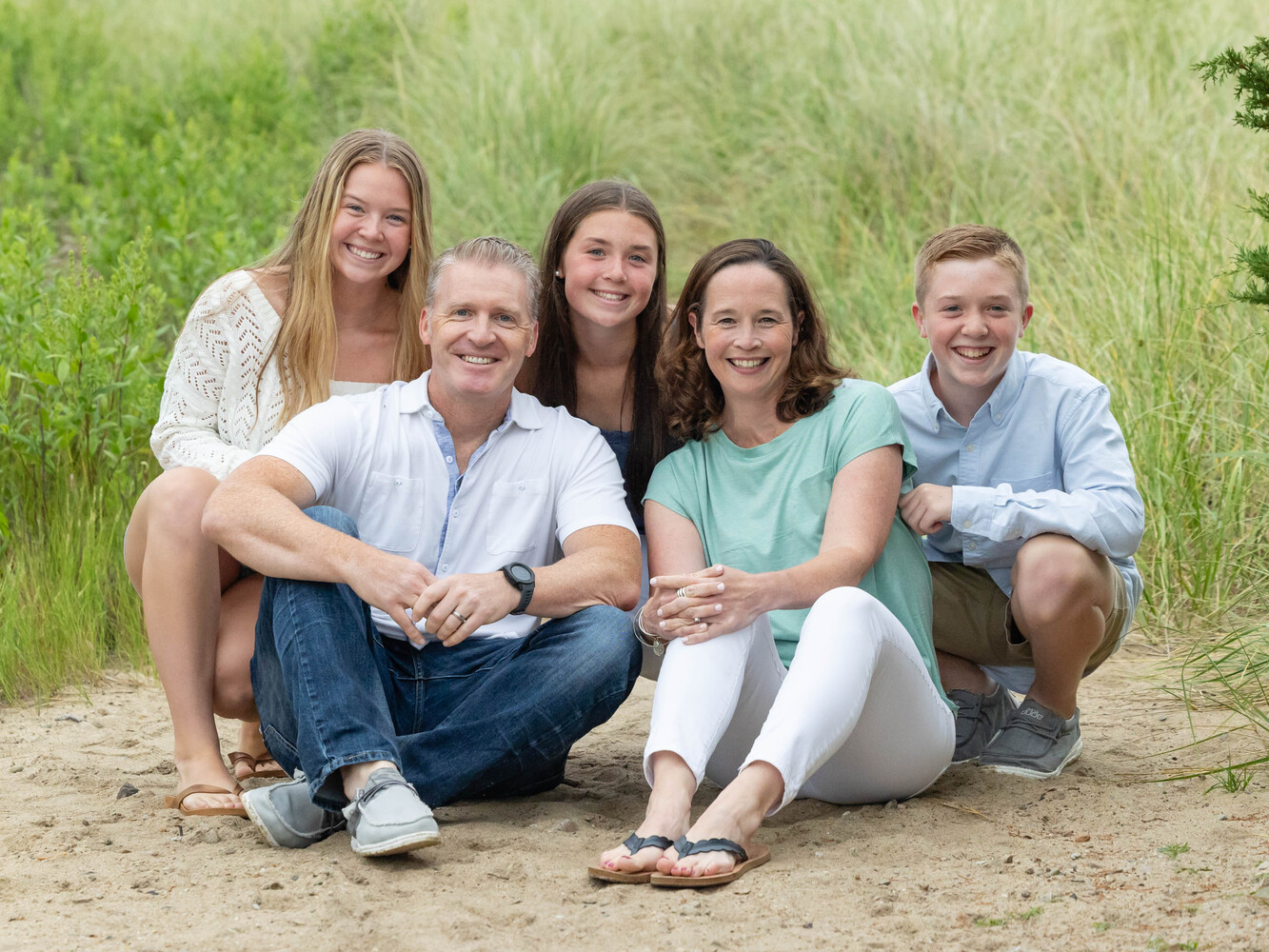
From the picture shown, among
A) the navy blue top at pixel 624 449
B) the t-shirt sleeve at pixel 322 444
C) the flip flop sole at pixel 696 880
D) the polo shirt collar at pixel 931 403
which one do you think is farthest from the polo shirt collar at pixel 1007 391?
the t-shirt sleeve at pixel 322 444

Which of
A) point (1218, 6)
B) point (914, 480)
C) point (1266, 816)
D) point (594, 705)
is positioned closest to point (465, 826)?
point (594, 705)

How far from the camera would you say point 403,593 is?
9.16 feet

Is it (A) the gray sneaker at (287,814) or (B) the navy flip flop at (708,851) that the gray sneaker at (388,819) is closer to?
(A) the gray sneaker at (287,814)

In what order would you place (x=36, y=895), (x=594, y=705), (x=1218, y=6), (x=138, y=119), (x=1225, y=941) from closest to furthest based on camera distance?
1. (x=1225, y=941)
2. (x=36, y=895)
3. (x=594, y=705)
4. (x=1218, y=6)
5. (x=138, y=119)

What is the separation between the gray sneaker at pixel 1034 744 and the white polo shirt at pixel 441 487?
1093mm

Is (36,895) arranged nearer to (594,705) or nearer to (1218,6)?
(594,705)

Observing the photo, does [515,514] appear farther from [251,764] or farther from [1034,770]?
[1034,770]

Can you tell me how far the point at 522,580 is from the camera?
2.86m

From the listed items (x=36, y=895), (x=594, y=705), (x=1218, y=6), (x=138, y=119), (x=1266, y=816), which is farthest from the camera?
(x=138, y=119)

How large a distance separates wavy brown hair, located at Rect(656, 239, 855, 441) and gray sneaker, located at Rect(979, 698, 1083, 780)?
0.96 metres

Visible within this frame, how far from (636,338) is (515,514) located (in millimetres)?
831

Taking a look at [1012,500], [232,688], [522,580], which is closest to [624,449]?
[522,580]

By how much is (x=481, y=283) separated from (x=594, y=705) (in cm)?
103

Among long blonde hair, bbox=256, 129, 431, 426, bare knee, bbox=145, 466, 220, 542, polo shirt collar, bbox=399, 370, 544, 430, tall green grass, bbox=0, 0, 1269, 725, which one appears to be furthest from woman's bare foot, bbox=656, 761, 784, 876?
tall green grass, bbox=0, 0, 1269, 725
